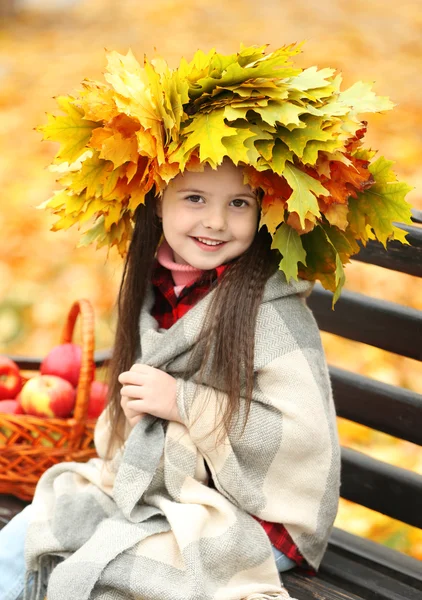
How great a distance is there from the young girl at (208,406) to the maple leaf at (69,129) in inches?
0.8

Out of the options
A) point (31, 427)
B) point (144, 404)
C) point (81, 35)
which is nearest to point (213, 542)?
point (144, 404)

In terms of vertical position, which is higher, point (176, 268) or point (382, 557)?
point (176, 268)

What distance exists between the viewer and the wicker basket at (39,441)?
2.30m

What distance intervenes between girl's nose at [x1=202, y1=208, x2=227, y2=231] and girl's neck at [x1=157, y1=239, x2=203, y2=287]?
0.53ft

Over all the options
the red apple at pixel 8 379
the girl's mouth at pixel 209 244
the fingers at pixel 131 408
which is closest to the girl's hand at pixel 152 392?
the fingers at pixel 131 408

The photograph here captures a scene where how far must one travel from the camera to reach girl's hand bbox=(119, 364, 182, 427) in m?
1.95

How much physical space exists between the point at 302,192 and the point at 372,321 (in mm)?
730

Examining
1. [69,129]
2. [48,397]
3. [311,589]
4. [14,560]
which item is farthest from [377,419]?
[69,129]

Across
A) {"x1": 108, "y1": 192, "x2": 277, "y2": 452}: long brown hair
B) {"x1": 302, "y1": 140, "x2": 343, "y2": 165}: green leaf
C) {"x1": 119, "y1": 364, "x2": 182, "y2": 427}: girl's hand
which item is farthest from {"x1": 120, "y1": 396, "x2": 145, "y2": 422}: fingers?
{"x1": 302, "y1": 140, "x2": 343, "y2": 165}: green leaf

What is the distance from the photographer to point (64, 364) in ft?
8.55

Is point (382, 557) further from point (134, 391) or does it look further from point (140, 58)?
point (140, 58)

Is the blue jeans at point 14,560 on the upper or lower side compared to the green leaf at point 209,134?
lower

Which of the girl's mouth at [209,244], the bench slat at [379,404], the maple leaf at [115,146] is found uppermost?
the maple leaf at [115,146]

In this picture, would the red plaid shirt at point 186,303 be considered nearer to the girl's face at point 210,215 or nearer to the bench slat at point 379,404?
the girl's face at point 210,215
